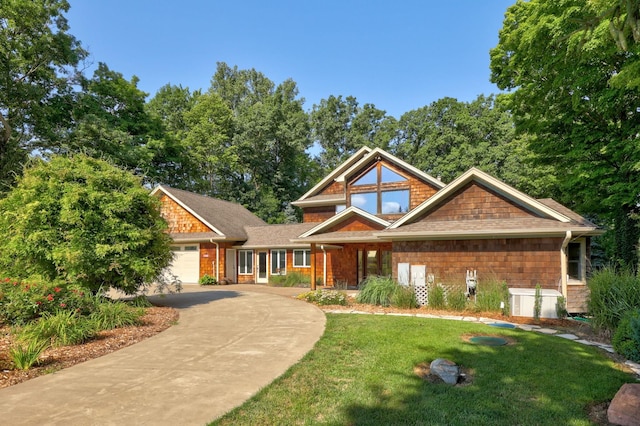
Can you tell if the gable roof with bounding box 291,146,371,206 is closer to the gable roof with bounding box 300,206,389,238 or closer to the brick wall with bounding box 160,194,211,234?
the brick wall with bounding box 160,194,211,234

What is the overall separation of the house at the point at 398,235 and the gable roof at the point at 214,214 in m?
0.11

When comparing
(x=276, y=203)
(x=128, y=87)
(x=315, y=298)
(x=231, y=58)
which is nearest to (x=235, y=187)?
(x=276, y=203)

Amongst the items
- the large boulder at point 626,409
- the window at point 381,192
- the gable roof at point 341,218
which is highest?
the window at point 381,192

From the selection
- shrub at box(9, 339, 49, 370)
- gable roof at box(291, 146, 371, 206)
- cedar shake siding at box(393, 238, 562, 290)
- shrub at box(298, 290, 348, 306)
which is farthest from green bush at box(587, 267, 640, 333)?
gable roof at box(291, 146, 371, 206)

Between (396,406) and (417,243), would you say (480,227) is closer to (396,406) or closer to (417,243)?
(417,243)

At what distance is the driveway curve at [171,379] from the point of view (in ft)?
14.5

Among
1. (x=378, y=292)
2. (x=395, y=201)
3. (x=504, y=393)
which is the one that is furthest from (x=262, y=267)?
(x=504, y=393)

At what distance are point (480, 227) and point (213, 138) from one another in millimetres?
34469

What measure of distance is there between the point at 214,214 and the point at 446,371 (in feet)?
72.4

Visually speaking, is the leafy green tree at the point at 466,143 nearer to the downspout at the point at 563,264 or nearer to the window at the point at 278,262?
the downspout at the point at 563,264

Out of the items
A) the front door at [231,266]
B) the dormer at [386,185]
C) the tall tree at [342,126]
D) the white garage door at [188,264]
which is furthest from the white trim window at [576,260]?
the tall tree at [342,126]

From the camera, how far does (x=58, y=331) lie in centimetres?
764

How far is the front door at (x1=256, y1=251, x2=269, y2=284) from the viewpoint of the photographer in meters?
23.6

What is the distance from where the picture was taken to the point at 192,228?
78.9 feet
